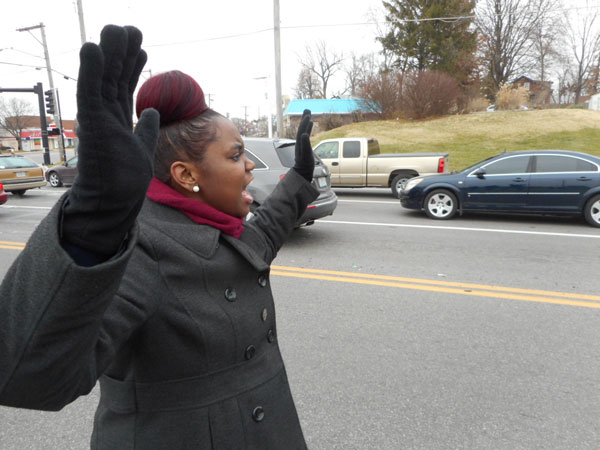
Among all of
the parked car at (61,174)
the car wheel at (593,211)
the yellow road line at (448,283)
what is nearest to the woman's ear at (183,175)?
Result: the yellow road line at (448,283)

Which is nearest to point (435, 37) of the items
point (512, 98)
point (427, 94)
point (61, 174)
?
point (512, 98)

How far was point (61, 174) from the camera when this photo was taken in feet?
54.1

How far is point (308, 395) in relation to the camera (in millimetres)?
3014

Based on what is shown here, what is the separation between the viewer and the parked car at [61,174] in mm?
15860

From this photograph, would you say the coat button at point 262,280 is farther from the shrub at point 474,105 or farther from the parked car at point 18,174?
the shrub at point 474,105

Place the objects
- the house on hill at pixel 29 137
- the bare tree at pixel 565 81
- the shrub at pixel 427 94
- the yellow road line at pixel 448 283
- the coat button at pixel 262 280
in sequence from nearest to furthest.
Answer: the coat button at pixel 262 280 < the yellow road line at pixel 448 283 < the shrub at pixel 427 94 < the bare tree at pixel 565 81 < the house on hill at pixel 29 137

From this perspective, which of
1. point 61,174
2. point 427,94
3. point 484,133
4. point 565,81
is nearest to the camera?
point 61,174

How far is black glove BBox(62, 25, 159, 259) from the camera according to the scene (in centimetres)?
60

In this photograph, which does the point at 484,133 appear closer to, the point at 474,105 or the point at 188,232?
the point at 474,105

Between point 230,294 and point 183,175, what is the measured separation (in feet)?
1.19

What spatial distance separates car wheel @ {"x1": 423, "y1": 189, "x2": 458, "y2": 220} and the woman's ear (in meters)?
8.85

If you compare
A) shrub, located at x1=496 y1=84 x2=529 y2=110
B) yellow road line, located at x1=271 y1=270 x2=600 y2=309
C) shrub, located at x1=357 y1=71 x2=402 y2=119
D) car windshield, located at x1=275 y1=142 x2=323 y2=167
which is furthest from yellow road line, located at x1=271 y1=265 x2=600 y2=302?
shrub, located at x1=496 y1=84 x2=529 y2=110

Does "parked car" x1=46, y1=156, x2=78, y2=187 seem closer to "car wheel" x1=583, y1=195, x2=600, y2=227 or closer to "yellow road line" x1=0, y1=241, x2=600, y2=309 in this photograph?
"yellow road line" x1=0, y1=241, x2=600, y2=309

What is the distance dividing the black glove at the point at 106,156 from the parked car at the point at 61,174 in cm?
1679
